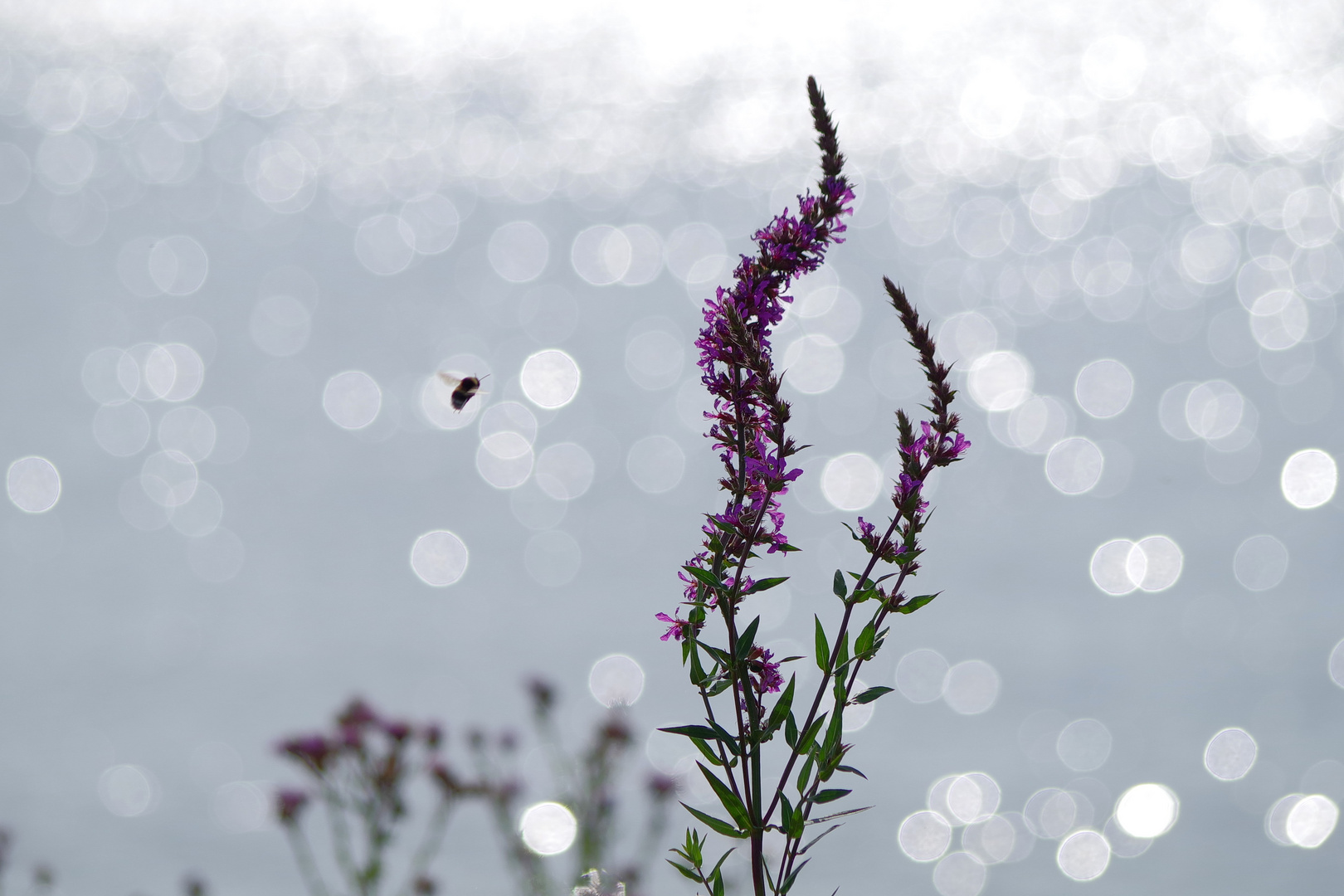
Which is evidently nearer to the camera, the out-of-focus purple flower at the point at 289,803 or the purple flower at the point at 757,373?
the purple flower at the point at 757,373

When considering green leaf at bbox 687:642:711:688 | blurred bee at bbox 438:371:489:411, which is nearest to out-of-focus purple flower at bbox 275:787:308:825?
blurred bee at bbox 438:371:489:411

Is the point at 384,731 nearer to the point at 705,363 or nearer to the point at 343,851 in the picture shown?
the point at 343,851

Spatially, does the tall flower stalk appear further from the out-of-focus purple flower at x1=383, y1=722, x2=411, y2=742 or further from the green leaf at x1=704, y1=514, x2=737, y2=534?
the out-of-focus purple flower at x1=383, y1=722, x2=411, y2=742

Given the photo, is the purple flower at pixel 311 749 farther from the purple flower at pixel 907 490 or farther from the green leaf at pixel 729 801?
the purple flower at pixel 907 490

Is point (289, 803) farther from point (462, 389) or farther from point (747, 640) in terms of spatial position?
point (747, 640)

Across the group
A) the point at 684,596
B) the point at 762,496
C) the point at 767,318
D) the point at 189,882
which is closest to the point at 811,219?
the point at 767,318

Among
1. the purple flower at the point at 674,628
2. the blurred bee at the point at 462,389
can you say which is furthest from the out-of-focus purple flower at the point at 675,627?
the blurred bee at the point at 462,389
